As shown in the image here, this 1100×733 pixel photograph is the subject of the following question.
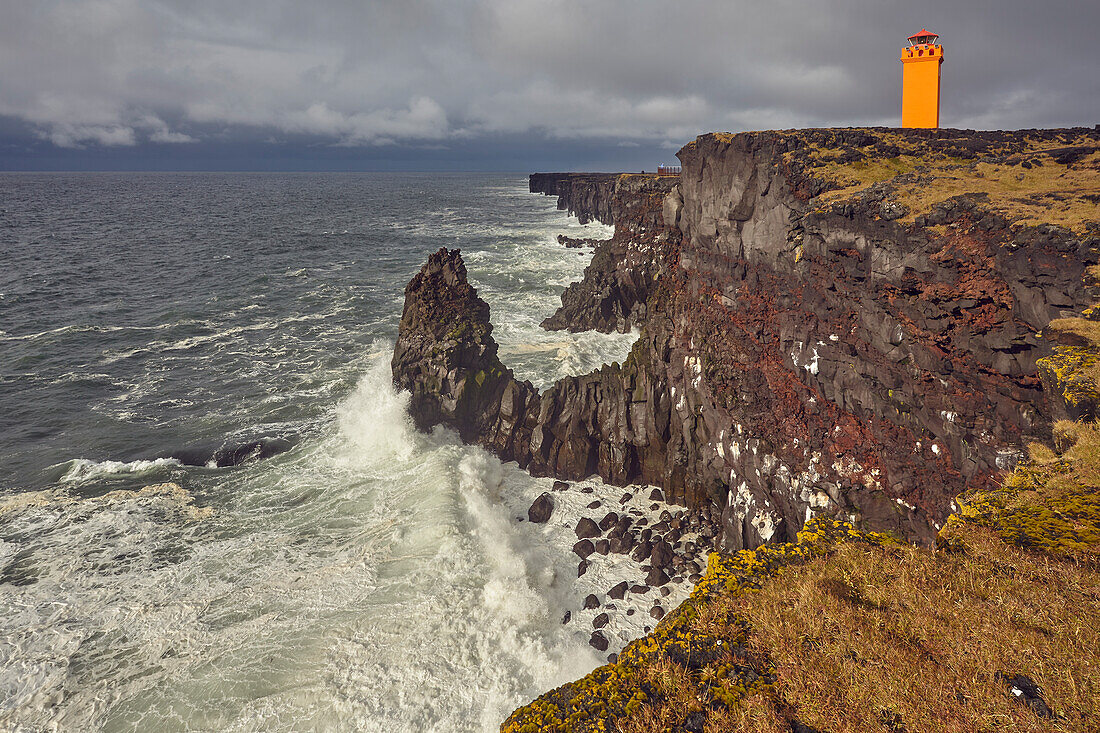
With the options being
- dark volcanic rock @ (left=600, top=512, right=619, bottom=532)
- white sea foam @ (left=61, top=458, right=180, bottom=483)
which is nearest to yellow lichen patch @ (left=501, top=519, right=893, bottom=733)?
dark volcanic rock @ (left=600, top=512, right=619, bottom=532)

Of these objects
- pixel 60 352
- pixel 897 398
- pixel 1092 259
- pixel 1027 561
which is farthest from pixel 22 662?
pixel 60 352

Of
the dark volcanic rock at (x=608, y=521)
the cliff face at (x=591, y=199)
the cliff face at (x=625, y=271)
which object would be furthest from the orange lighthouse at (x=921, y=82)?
the cliff face at (x=591, y=199)

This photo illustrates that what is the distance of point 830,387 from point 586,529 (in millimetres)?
13941

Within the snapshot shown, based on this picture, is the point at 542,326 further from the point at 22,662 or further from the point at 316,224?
the point at 316,224

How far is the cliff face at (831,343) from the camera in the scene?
15.4 m

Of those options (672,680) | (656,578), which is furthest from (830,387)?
(672,680)

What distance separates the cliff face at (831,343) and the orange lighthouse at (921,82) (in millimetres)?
3804

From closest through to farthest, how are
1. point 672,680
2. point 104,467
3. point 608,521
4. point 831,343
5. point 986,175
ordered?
1. point 672,680
2. point 986,175
3. point 831,343
4. point 608,521
5. point 104,467

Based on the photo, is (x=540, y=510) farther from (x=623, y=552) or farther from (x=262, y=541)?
(x=262, y=541)

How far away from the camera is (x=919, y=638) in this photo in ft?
23.8

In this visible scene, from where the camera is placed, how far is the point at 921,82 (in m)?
25.1

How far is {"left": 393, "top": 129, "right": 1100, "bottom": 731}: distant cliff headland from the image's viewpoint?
7.76 m

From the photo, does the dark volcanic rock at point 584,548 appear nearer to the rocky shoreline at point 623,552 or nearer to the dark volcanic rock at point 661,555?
the rocky shoreline at point 623,552

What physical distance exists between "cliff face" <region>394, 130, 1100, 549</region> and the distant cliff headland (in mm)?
93
